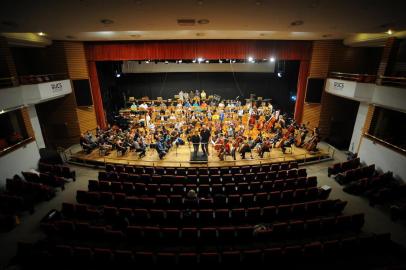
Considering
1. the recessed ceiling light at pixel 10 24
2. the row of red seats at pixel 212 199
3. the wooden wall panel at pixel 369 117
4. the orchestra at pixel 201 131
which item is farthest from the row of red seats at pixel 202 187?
the recessed ceiling light at pixel 10 24

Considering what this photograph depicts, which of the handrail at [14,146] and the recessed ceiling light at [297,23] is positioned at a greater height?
the recessed ceiling light at [297,23]

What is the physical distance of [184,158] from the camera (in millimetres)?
→ 11383

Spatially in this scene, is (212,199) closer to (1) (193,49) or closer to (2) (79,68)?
(1) (193,49)

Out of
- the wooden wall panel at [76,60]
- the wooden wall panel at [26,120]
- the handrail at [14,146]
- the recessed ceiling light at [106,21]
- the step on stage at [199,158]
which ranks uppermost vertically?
the recessed ceiling light at [106,21]

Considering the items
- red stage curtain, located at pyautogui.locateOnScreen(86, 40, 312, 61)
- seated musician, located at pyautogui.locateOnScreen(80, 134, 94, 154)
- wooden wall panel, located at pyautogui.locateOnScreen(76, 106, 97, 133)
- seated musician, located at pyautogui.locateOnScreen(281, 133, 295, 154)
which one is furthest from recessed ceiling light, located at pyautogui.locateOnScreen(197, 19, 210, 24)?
wooden wall panel, located at pyautogui.locateOnScreen(76, 106, 97, 133)

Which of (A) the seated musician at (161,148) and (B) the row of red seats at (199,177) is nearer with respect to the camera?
(B) the row of red seats at (199,177)

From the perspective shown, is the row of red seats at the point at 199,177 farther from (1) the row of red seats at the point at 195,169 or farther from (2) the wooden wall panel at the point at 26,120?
(2) the wooden wall panel at the point at 26,120

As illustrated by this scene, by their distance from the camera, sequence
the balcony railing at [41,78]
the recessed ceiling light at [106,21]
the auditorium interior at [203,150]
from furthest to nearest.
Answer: the balcony railing at [41,78]
the recessed ceiling light at [106,21]
the auditorium interior at [203,150]

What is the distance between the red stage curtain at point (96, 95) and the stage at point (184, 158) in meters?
3.43

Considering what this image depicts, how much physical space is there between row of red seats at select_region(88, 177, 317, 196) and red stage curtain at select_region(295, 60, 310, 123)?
811 cm

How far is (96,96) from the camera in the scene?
1466cm

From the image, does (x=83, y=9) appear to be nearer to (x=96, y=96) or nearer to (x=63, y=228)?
(x=63, y=228)

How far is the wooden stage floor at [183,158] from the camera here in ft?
36.0

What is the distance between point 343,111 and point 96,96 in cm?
1646
